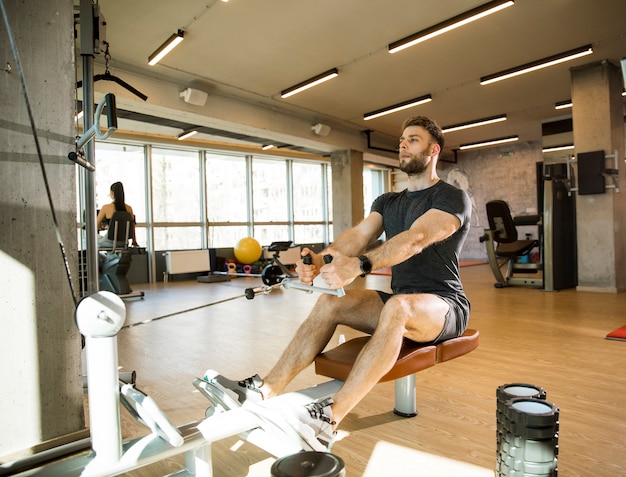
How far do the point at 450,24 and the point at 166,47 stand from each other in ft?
9.81

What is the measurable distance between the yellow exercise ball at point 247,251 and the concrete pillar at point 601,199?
5607 mm

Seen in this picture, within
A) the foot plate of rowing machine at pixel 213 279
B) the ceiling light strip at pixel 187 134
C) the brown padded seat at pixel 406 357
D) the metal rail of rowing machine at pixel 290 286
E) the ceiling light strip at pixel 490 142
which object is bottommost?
the foot plate of rowing machine at pixel 213 279

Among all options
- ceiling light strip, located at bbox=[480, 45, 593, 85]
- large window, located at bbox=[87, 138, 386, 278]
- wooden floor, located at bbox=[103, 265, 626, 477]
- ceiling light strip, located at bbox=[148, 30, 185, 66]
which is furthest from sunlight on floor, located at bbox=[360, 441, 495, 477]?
large window, located at bbox=[87, 138, 386, 278]

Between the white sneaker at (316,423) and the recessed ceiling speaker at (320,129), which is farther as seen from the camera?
the recessed ceiling speaker at (320,129)

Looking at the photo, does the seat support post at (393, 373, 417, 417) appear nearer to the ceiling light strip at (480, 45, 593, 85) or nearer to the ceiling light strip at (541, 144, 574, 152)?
the ceiling light strip at (480, 45, 593, 85)

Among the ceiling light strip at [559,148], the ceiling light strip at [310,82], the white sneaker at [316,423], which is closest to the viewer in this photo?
the white sneaker at [316,423]

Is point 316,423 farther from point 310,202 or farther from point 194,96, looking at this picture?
point 310,202

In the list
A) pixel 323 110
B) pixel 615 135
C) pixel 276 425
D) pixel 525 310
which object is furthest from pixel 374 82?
pixel 276 425

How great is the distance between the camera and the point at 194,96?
19.6 ft

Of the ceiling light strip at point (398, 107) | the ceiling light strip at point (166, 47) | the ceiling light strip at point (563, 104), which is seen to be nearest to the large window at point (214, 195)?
the ceiling light strip at point (398, 107)

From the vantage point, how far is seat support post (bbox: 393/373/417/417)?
1.87 m

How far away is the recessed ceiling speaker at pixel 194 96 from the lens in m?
5.94

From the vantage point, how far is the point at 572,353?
2719 millimetres

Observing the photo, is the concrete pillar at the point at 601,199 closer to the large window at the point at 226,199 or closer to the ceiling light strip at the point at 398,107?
the ceiling light strip at the point at 398,107
